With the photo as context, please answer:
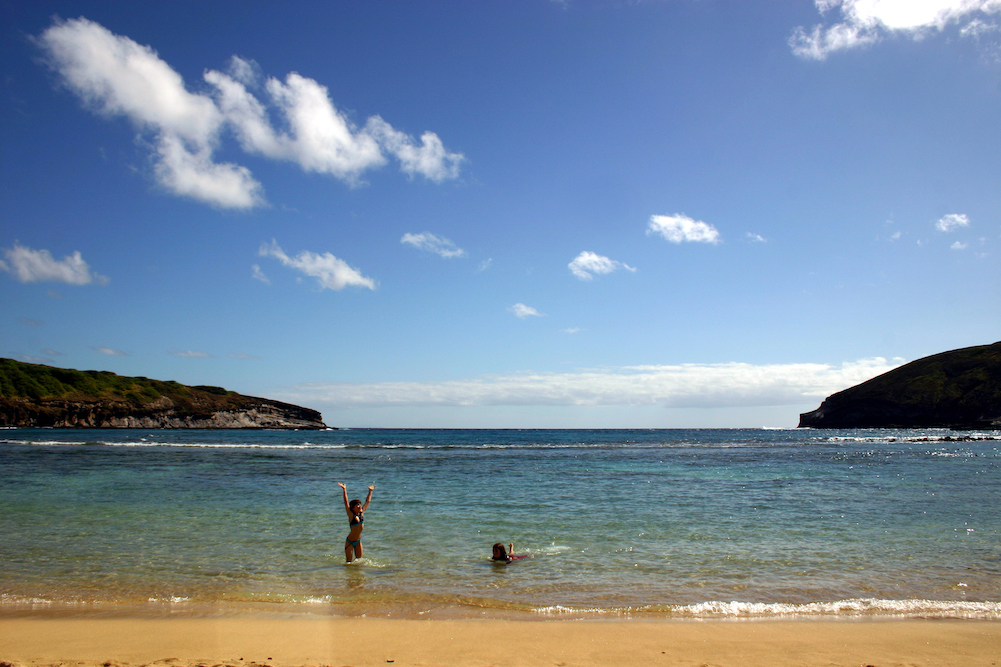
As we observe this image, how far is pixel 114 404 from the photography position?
11762 cm

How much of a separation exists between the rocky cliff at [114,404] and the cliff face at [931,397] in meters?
153

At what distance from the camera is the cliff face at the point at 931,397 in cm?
10725

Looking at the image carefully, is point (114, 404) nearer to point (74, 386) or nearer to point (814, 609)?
point (74, 386)

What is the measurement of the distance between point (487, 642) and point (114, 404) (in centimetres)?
14231

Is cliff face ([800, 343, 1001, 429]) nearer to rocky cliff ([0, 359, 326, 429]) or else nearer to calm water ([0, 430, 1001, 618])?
calm water ([0, 430, 1001, 618])

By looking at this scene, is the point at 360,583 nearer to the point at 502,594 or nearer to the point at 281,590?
the point at 281,590

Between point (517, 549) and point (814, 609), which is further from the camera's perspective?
point (517, 549)

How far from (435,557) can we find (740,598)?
6.05 m

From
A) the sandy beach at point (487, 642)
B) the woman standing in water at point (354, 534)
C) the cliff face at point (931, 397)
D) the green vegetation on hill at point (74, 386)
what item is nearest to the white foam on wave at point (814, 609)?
the sandy beach at point (487, 642)

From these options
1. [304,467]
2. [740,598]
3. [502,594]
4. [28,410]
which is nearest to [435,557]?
[502,594]

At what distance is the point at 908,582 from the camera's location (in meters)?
9.41

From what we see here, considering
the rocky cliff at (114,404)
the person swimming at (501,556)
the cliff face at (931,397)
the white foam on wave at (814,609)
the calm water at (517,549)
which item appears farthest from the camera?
the rocky cliff at (114,404)

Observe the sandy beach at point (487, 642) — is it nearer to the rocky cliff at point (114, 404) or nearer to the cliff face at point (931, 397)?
the cliff face at point (931, 397)

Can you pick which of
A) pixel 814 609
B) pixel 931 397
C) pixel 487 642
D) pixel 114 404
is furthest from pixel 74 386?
pixel 931 397
